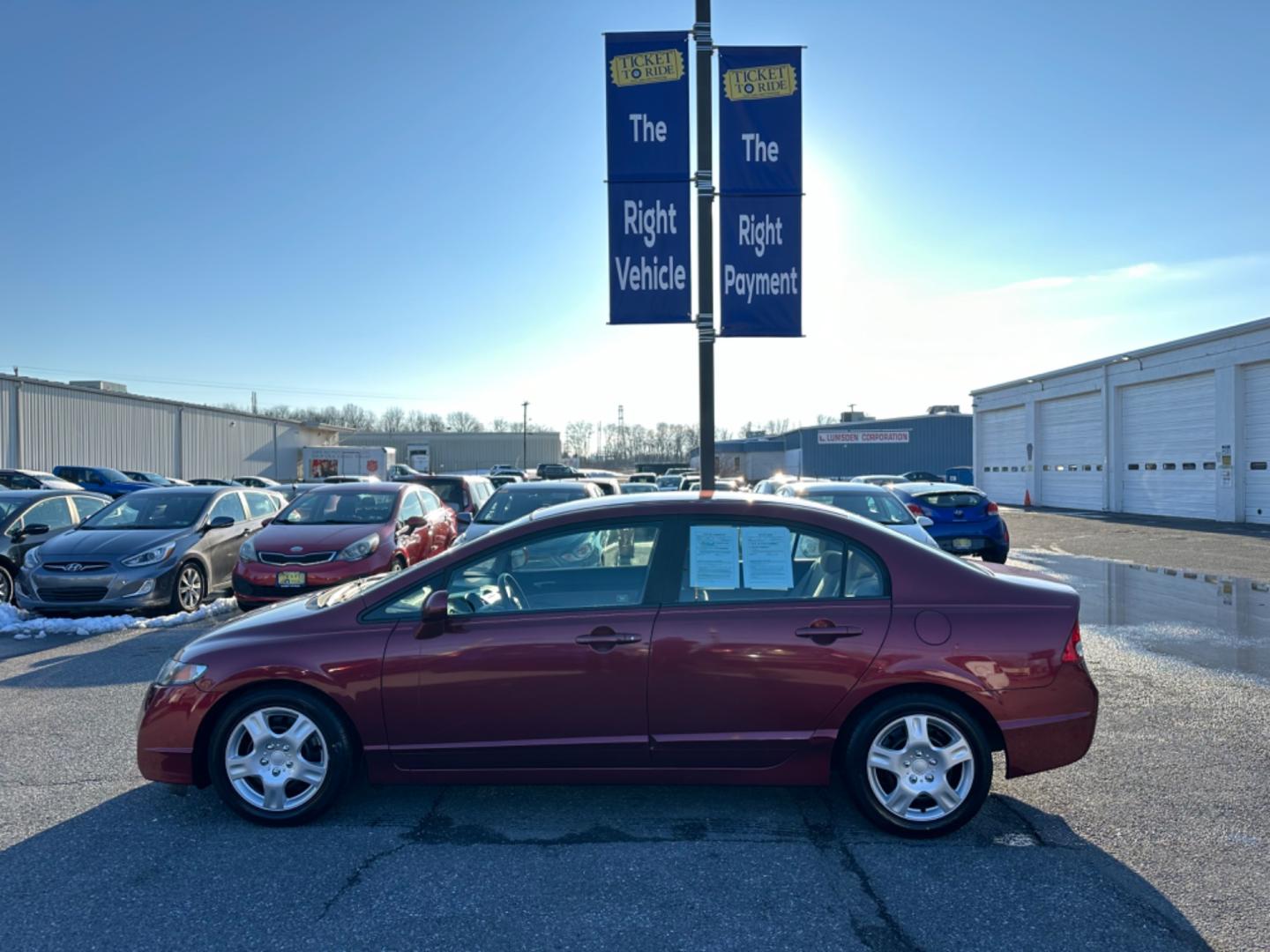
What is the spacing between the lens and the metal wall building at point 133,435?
3120 cm

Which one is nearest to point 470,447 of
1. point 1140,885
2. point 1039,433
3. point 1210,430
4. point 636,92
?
point 1039,433

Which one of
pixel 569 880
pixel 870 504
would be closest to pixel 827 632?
pixel 569 880

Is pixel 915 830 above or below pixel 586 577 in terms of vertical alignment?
below

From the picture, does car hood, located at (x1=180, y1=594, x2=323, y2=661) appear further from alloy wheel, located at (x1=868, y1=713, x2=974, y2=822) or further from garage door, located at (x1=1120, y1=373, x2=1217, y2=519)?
garage door, located at (x1=1120, y1=373, x2=1217, y2=519)

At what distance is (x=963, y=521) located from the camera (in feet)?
42.0

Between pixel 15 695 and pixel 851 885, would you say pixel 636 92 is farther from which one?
pixel 15 695

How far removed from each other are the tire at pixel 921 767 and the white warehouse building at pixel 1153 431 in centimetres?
2303

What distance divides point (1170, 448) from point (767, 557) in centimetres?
2587

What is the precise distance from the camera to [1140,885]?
10.3 ft

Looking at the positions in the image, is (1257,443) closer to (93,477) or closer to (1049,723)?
(1049,723)

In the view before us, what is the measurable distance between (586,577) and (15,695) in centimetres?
485

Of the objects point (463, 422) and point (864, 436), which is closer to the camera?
point (864, 436)

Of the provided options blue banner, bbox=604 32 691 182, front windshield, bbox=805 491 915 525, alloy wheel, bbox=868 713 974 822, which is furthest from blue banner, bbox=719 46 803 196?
alloy wheel, bbox=868 713 974 822

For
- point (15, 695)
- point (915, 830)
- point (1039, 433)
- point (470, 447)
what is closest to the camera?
point (915, 830)
